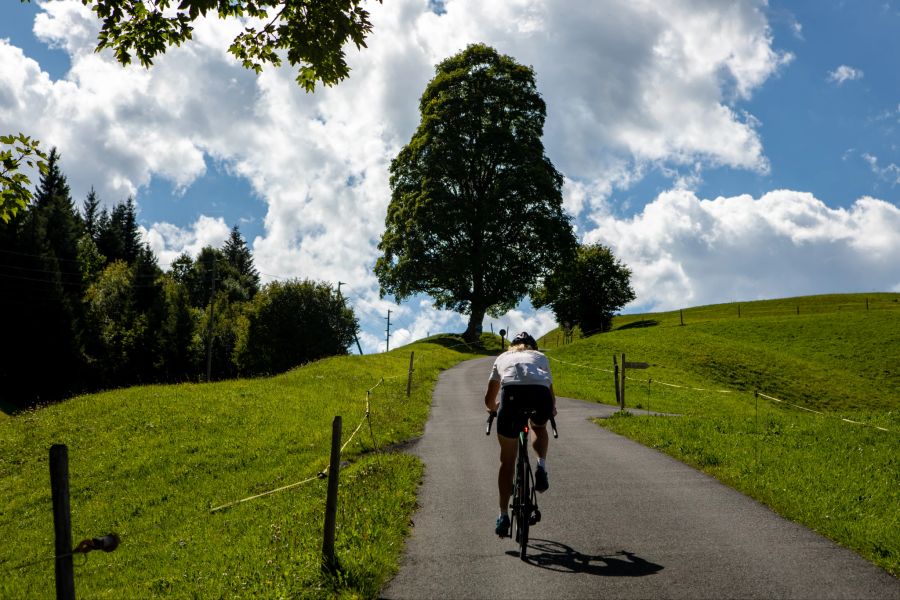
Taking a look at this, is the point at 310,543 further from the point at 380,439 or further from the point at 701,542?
the point at 380,439

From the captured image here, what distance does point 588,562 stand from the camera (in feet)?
22.3

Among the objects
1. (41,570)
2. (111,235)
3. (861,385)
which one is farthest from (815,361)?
(111,235)

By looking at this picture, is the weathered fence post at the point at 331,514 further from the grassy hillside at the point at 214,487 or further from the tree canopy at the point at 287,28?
the tree canopy at the point at 287,28

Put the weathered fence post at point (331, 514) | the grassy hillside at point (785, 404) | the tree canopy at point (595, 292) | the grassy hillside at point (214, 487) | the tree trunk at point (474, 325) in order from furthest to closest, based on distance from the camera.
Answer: the tree canopy at point (595, 292)
the tree trunk at point (474, 325)
the grassy hillside at point (785, 404)
the grassy hillside at point (214, 487)
the weathered fence post at point (331, 514)

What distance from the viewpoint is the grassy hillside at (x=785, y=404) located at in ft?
29.9

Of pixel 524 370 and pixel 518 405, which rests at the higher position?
pixel 524 370

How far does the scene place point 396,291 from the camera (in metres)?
49.4

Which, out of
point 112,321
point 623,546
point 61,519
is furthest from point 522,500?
point 112,321

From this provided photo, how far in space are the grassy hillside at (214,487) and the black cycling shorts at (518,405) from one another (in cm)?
195

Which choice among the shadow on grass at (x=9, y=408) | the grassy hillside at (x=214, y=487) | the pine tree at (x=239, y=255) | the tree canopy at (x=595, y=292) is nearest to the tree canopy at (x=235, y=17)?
the grassy hillside at (x=214, y=487)

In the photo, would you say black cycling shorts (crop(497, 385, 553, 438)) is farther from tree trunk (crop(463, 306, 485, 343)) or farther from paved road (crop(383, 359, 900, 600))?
tree trunk (crop(463, 306, 485, 343))

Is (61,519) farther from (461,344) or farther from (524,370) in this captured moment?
(461,344)

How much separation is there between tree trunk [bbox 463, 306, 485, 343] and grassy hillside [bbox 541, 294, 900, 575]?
907 cm

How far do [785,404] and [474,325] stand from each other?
81.1ft
